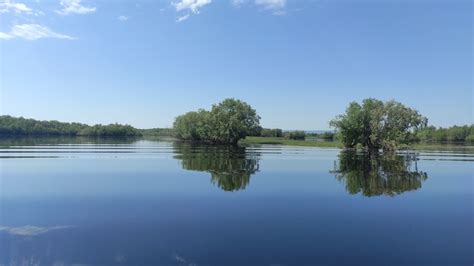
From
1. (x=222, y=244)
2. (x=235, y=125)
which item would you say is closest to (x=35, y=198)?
(x=222, y=244)

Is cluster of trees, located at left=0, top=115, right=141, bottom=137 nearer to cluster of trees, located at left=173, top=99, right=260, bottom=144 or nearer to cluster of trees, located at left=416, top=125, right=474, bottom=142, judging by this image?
cluster of trees, located at left=173, top=99, right=260, bottom=144

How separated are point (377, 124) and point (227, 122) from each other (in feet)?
137

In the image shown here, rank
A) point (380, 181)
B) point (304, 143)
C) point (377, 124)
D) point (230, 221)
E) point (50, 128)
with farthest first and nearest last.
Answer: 1. point (50, 128)
2. point (304, 143)
3. point (377, 124)
4. point (380, 181)
5. point (230, 221)

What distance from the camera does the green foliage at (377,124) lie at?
2844 inches

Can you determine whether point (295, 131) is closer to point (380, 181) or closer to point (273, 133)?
point (273, 133)

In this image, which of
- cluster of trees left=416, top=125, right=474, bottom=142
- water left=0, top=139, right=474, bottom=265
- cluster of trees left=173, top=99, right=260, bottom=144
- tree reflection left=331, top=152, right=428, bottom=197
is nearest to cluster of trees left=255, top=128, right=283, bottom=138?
cluster of trees left=173, top=99, right=260, bottom=144

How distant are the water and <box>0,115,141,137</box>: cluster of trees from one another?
148m

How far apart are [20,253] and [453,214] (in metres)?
17.3

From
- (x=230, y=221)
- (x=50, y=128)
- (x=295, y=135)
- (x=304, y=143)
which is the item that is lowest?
(x=230, y=221)

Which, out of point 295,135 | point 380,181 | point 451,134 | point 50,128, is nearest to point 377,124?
point 380,181

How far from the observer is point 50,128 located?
17550cm

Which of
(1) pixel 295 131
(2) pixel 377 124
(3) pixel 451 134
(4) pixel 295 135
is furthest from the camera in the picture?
(3) pixel 451 134

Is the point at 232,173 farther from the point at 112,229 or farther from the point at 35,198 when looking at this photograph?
the point at 112,229

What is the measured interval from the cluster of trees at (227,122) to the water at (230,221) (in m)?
75.2
